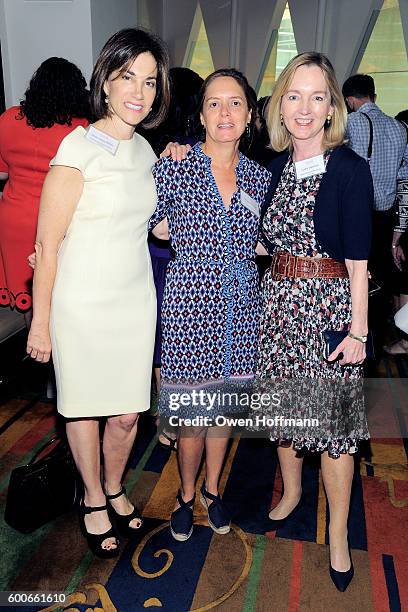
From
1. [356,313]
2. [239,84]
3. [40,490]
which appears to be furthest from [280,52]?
[40,490]

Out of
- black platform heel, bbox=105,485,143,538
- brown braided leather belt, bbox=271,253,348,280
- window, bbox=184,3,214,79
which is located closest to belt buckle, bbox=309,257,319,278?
brown braided leather belt, bbox=271,253,348,280

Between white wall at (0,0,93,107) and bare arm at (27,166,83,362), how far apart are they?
298cm

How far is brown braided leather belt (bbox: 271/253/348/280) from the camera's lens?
1.81 meters

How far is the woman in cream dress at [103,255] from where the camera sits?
1.69 m

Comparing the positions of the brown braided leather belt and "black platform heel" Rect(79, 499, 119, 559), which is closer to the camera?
the brown braided leather belt

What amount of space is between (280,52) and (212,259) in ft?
32.1

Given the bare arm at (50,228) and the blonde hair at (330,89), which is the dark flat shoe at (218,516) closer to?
the bare arm at (50,228)

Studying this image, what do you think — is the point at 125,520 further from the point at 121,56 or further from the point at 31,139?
the point at 31,139

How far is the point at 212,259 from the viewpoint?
74.8 inches

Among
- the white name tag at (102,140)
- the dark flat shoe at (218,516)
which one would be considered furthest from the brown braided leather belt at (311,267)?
the dark flat shoe at (218,516)

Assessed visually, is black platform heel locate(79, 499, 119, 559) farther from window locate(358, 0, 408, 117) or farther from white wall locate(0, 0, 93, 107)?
window locate(358, 0, 408, 117)

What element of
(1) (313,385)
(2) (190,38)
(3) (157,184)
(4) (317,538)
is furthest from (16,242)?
(2) (190,38)

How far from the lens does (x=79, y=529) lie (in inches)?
88.5

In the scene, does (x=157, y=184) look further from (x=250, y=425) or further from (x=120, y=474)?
(x=120, y=474)
